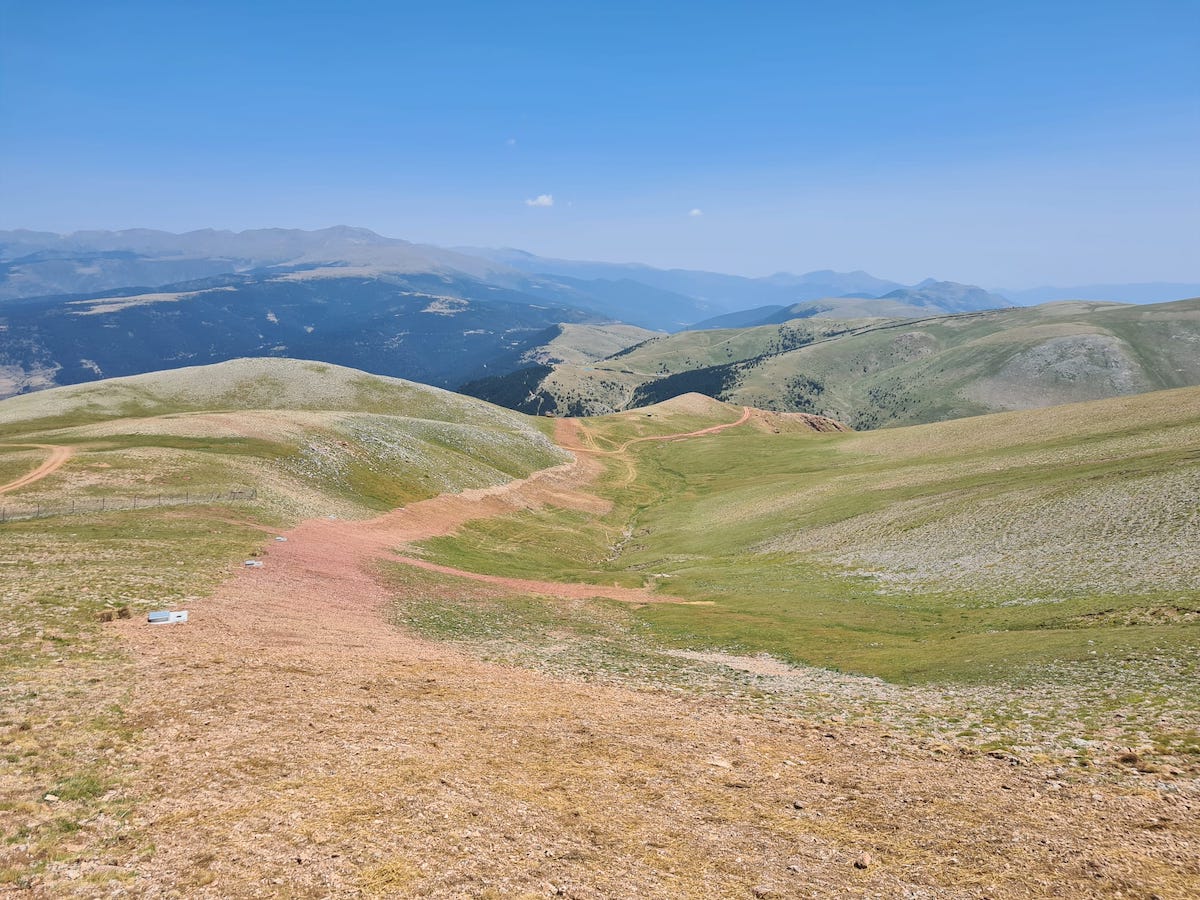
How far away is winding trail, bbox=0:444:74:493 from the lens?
6062cm

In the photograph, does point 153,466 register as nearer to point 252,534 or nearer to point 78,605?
point 252,534

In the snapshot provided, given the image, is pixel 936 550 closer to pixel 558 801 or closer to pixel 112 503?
pixel 558 801

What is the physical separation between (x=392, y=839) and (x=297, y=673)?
14334 millimetres

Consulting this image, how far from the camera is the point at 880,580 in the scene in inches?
2302

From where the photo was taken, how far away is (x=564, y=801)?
782 inches

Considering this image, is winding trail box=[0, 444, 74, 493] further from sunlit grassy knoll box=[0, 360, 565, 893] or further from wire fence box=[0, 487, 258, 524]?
wire fence box=[0, 487, 258, 524]

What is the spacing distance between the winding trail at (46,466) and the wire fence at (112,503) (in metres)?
7.02

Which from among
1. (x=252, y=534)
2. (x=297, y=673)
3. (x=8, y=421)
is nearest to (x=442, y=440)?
(x=252, y=534)

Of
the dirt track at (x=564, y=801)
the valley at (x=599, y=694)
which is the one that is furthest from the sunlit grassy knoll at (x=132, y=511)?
the dirt track at (x=564, y=801)

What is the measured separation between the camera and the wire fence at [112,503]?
53719mm

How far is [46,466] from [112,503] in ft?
52.8

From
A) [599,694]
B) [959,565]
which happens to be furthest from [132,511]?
[959,565]

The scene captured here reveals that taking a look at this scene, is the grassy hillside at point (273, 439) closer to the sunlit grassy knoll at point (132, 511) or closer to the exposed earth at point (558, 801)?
the sunlit grassy knoll at point (132, 511)

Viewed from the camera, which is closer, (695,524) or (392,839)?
(392,839)
